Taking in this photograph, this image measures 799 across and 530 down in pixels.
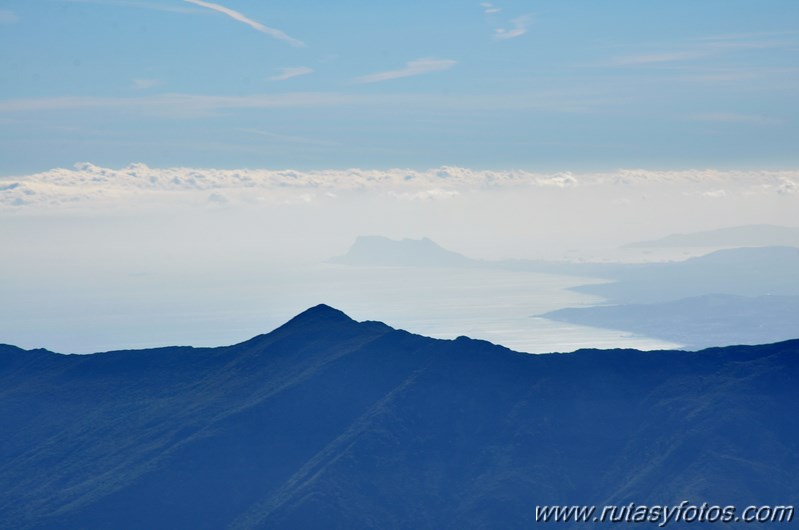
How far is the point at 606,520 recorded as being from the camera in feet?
541

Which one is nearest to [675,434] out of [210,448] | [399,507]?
[399,507]

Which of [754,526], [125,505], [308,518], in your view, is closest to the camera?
[754,526]

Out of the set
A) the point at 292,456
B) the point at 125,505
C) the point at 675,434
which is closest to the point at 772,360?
the point at 675,434

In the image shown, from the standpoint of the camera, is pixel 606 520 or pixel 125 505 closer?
pixel 606 520

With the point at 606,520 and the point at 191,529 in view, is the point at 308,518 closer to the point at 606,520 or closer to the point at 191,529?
the point at 191,529

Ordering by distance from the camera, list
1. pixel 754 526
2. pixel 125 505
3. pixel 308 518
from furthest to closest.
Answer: pixel 125 505
pixel 308 518
pixel 754 526

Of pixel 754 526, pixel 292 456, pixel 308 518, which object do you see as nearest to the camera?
pixel 754 526

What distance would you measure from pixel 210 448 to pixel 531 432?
58973 mm

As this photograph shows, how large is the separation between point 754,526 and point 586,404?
4799cm

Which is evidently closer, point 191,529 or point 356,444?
point 191,529

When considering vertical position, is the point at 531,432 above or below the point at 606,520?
above

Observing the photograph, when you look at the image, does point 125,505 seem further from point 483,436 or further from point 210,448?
point 483,436

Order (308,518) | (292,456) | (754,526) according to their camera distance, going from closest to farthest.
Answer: (754,526), (308,518), (292,456)

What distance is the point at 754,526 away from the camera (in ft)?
513
